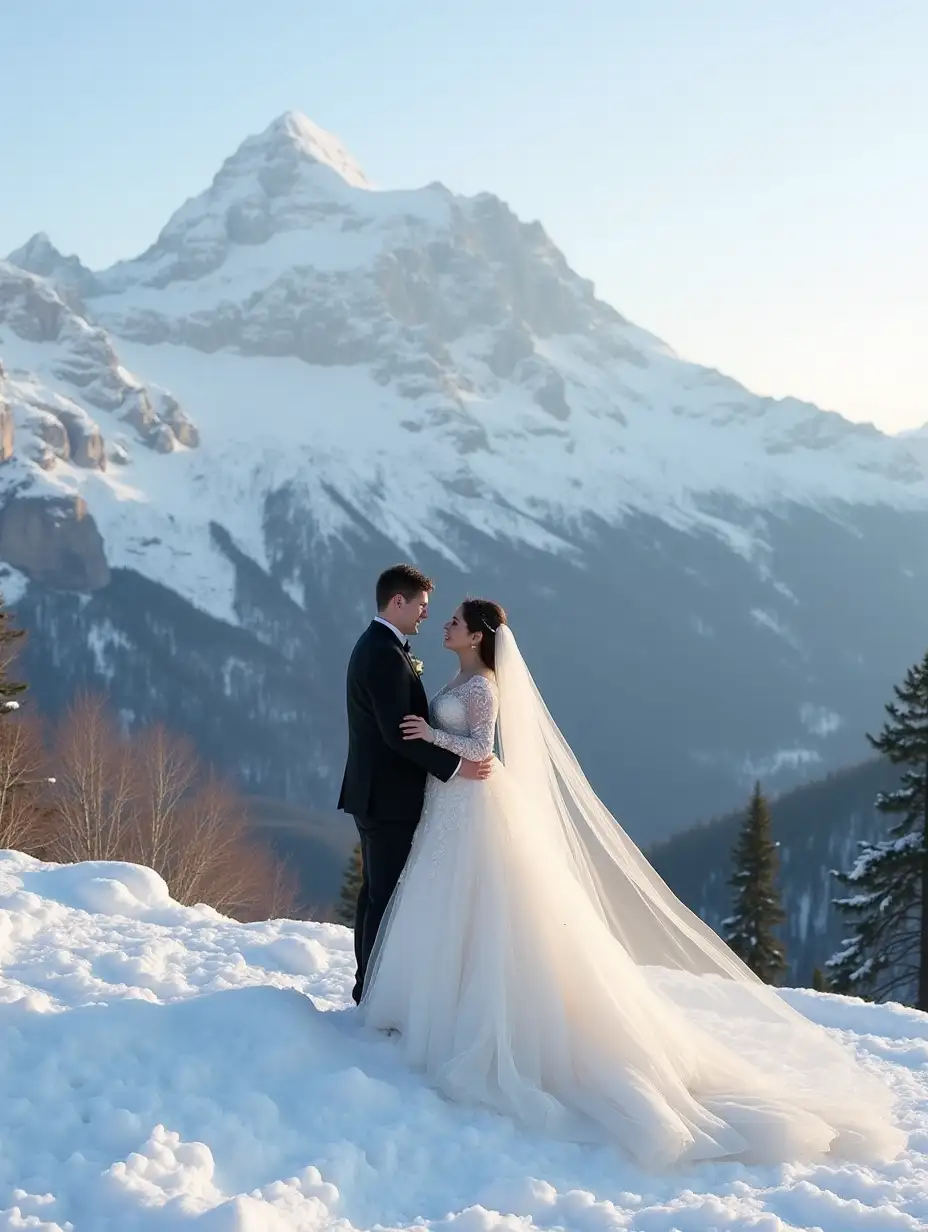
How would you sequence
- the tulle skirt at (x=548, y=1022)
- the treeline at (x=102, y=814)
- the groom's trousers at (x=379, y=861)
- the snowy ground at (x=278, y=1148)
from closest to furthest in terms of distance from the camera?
the snowy ground at (x=278, y=1148)
the tulle skirt at (x=548, y=1022)
the groom's trousers at (x=379, y=861)
the treeline at (x=102, y=814)

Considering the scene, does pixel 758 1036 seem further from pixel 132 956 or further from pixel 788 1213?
pixel 132 956

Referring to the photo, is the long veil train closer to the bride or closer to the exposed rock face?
the bride

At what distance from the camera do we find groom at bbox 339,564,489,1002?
7809 millimetres

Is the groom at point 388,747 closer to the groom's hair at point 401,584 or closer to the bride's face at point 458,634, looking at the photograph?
the groom's hair at point 401,584

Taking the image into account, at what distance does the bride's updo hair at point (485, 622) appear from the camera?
823 centimetres

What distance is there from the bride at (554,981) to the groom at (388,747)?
125 mm

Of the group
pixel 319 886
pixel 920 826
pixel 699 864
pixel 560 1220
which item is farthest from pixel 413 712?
pixel 699 864

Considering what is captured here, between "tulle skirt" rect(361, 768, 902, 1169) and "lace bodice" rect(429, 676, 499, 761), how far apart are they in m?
0.32

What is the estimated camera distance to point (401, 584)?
8.04 metres

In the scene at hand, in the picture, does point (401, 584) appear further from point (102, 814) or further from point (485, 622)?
point (102, 814)

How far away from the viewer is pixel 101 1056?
685 cm

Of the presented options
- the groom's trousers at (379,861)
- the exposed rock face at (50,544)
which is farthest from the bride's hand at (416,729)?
the exposed rock face at (50,544)

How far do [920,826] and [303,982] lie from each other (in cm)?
1606

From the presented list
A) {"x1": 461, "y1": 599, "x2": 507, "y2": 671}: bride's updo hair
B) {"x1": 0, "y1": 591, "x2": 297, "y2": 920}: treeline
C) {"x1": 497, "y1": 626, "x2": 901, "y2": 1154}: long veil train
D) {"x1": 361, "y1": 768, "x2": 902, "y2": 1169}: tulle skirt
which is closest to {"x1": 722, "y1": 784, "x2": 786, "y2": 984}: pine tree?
{"x1": 0, "y1": 591, "x2": 297, "y2": 920}: treeline
